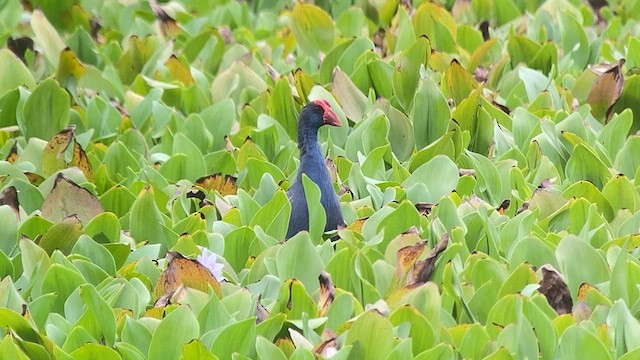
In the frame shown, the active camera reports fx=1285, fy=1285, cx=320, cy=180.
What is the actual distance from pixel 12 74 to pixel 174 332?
10.1 ft

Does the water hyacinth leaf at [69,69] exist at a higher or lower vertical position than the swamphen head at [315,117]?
lower

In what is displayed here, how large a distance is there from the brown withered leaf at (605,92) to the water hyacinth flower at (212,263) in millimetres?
2393

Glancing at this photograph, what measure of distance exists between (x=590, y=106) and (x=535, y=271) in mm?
2105

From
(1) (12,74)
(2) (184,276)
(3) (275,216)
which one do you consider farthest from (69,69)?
(2) (184,276)

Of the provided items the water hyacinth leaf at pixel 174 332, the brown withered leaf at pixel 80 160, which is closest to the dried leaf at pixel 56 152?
the brown withered leaf at pixel 80 160

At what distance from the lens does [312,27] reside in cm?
673

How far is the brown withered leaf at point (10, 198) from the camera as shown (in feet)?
15.4

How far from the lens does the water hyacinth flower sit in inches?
161

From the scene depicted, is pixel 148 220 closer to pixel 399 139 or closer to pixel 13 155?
pixel 13 155

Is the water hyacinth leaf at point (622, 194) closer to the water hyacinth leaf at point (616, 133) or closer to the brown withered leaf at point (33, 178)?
the water hyacinth leaf at point (616, 133)

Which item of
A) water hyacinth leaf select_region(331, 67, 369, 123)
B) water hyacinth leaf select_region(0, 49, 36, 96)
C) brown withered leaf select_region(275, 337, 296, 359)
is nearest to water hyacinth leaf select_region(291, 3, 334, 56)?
water hyacinth leaf select_region(331, 67, 369, 123)

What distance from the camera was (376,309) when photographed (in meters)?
3.50

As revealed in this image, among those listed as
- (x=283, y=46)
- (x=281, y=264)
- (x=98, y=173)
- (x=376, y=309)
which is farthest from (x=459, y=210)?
(x=283, y=46)

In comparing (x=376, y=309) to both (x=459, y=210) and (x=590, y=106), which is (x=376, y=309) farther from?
(x=590, y=106)
